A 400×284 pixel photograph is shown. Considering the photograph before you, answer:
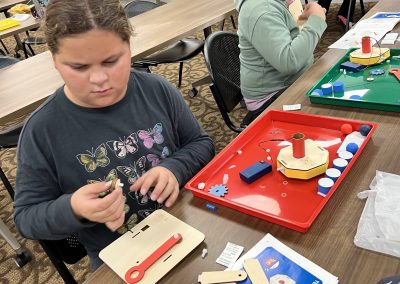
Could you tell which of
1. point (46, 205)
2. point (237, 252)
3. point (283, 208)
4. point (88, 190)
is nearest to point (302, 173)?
point (283, 208)

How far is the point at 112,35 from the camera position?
2.43ft

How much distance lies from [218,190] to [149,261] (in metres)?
0.21

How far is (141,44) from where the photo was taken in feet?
6.40

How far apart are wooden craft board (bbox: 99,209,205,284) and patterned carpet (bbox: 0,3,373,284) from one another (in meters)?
0.97

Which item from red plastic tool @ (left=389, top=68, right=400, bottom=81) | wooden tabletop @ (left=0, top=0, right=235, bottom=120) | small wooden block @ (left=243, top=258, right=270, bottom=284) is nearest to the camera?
small wooden block @ (left=243, top=258, right=270, bottom=284)

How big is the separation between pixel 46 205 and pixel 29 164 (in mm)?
101

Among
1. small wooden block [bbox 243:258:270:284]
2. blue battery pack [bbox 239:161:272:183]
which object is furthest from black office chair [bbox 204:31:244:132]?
small wooden block [bbox 243:258:270:284]

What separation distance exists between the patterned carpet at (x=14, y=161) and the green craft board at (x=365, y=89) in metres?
1.16

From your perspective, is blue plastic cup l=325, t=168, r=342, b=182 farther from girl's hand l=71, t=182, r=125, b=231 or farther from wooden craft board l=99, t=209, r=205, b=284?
girl's hand l=71, t=182, r=125, b=231

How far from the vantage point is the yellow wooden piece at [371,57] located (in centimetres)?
115

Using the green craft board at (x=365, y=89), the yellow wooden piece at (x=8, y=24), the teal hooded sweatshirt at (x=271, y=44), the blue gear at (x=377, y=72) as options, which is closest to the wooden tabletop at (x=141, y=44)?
the teal hooded sweatshirt at (x=271, y=44)

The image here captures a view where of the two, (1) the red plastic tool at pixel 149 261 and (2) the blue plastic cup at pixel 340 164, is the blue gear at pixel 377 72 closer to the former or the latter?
(2) the blue plastic cup at pixel 340 164

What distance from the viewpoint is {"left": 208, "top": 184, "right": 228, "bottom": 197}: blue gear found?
753mm

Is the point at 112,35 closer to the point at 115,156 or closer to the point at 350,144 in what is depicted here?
the point at 115,156
